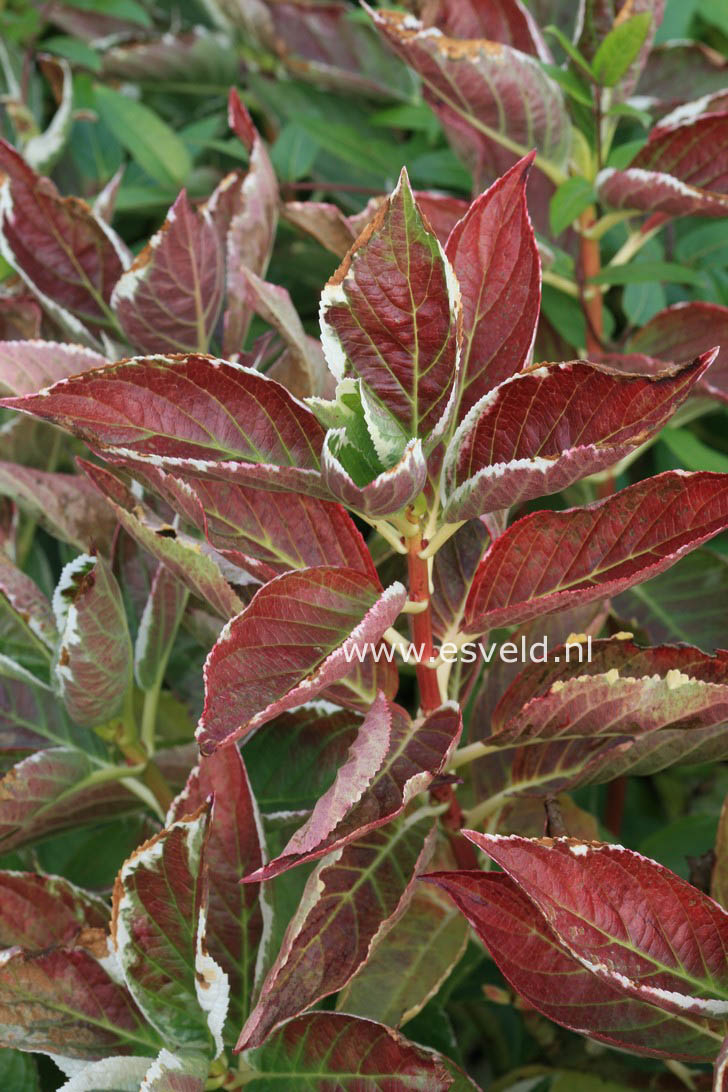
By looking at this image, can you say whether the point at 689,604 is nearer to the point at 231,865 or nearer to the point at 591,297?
the point at 591,297

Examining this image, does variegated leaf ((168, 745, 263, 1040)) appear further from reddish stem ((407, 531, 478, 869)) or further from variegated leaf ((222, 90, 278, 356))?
variegated leaf ((222, 90, 278, 356))

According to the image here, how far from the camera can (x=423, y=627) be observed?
632 mm

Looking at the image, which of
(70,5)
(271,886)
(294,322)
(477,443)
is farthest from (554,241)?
(70,5)

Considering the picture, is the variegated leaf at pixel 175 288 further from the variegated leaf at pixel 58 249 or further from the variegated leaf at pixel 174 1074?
the variegated leaf at pixel 174 1074

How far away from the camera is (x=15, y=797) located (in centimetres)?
67

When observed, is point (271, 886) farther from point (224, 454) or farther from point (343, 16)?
point (343, 16)

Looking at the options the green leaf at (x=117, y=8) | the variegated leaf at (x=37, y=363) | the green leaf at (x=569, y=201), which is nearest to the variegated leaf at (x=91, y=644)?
the variegated leaf at (x=37, y=363)

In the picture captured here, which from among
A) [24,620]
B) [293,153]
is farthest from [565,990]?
[293,153]

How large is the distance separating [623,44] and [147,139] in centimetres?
51

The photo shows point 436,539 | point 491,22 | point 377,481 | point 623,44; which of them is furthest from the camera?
point 491,22

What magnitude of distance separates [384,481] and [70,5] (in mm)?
1063

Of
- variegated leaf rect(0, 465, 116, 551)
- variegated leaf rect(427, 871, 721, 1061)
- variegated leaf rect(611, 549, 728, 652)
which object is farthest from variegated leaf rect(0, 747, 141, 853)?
variegated leaf rect(611, 549, 728, 652)

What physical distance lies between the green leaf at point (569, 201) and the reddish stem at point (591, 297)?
61mm

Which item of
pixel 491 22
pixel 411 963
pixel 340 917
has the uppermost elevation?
pixel 491 22
